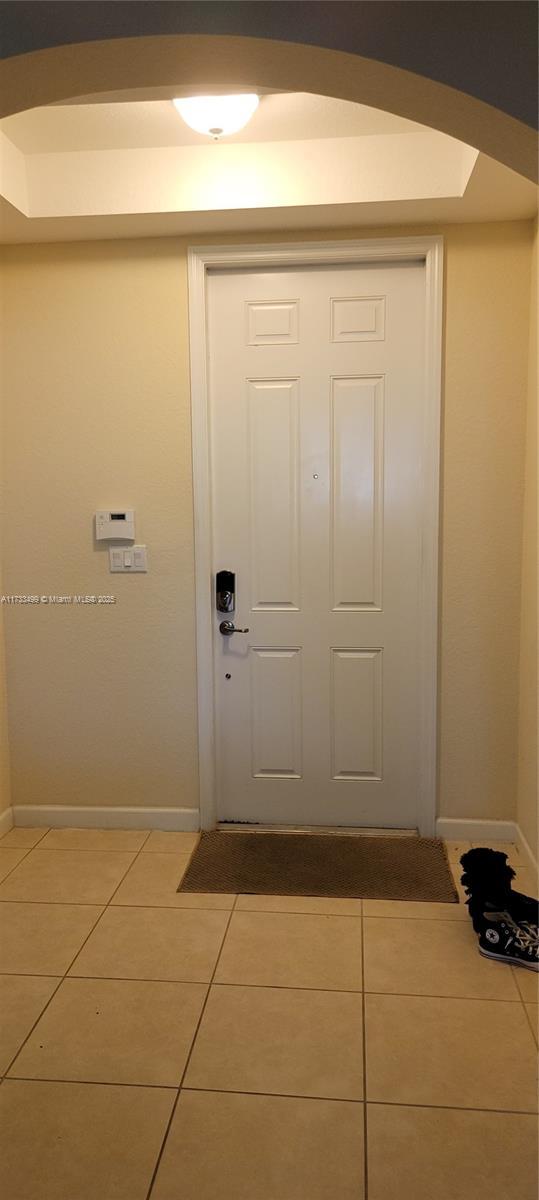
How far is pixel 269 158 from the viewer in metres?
2.70

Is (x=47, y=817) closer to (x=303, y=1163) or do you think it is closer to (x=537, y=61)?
(x=303, y=1163)

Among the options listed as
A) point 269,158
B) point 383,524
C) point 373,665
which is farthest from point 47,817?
point 269,158

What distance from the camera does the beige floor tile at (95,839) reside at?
3.14 metres

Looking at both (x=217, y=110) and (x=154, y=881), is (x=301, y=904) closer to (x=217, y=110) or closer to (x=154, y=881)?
(x=154, y=881)

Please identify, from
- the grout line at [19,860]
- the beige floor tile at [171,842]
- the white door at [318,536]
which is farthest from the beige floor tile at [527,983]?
the grout line at [19,860]

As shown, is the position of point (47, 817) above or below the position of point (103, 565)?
below

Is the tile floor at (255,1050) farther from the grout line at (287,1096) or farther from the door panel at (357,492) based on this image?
the door panel at (357,492)

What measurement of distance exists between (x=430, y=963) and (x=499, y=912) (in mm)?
297

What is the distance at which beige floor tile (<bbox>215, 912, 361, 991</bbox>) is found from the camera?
224 cm

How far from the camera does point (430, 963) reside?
2.32 meters

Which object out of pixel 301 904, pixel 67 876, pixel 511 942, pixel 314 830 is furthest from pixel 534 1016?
pixel 67 876

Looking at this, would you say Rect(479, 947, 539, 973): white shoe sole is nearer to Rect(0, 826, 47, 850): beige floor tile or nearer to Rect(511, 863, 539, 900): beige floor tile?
Rect(511, 863, 539, 900): beige floor tile

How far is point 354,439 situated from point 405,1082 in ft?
7.16

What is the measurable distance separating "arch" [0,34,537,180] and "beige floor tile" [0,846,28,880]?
2.52 meters
